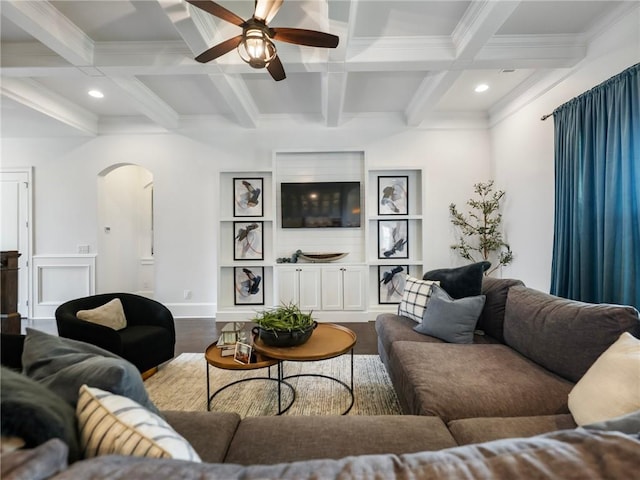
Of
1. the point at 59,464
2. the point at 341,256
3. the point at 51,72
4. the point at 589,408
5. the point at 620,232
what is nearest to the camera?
the point at 59,464

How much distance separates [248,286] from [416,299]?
287 centimetres

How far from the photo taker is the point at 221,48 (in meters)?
2.25

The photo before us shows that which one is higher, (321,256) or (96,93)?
(96,93)

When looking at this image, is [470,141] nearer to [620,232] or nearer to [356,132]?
[356,132]

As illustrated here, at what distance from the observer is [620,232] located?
2.43m

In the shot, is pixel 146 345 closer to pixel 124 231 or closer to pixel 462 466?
pixel 462 466

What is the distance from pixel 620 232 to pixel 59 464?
3415 millimetres

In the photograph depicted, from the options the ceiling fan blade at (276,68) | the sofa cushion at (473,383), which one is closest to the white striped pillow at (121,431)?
the sofa cushion at (473,383)

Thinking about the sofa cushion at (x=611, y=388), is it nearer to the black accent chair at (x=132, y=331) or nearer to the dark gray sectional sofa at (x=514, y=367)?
the dark gray sectional sofa at (x=514, y=367)

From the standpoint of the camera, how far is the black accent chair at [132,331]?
229cm

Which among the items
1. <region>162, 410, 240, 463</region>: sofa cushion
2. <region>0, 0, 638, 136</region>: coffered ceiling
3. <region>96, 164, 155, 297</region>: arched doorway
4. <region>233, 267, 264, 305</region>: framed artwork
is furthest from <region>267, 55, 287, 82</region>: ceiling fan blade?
<region>96, 164, 155, 297</region>: arched doorway

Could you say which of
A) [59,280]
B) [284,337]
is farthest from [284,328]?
[59,280]

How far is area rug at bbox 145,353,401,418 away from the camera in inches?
86.9

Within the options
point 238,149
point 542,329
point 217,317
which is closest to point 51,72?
point 238,149
